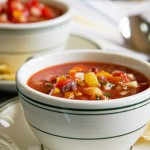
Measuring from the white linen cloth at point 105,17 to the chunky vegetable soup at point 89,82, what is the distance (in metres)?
1.02

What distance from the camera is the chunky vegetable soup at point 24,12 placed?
7.98 ft

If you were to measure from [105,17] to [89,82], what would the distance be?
1.81 metres

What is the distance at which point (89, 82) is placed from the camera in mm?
1541

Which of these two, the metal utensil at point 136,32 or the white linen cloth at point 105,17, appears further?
the white linen cloth at point 105,17

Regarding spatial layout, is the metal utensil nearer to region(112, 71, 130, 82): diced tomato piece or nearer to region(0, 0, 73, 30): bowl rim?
region(0, 0, 73, 30): bowl rim

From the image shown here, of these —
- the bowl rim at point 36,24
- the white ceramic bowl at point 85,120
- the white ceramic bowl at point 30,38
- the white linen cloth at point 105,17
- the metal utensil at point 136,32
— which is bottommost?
the white linen cloth at point 105,17

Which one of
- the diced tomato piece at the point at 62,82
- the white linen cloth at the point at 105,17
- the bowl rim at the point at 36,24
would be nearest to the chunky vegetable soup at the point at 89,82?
the diced tomato piece at the point at 62,82

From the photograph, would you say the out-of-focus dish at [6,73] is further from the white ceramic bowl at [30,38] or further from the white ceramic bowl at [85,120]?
the white ceramic bowl at [85,120]

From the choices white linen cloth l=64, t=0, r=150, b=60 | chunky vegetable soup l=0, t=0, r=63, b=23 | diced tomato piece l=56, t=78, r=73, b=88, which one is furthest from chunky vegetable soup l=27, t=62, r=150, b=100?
white linen cloth l=64, t=0, r=150, b=60

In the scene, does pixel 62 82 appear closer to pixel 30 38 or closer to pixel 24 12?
pixel 30 38

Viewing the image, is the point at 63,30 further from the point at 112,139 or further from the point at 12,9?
the point at 112,139

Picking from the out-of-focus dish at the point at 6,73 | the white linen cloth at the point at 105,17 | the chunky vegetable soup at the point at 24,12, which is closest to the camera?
the out-of-focus dish at the point at 6,73

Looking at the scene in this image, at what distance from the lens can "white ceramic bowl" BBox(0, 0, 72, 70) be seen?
229cm

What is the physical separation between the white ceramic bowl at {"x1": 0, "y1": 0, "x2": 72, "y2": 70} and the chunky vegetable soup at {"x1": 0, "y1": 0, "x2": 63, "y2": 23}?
13cm
